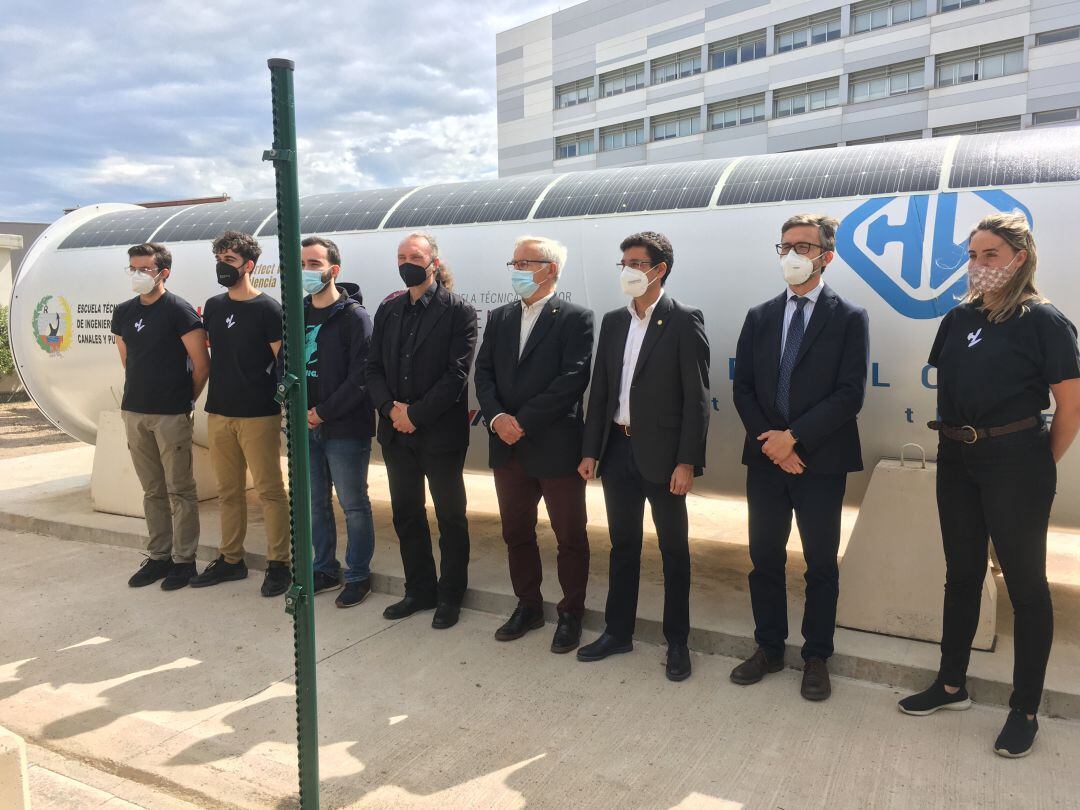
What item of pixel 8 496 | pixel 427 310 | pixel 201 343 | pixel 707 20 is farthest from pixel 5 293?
pixel 707 20

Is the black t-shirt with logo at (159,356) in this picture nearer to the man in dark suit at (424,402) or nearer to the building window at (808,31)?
the man in dark suit at (424,402)

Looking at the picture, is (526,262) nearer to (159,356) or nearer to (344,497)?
(344,497)

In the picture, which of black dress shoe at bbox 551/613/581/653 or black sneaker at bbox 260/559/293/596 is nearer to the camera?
black dress shoe at bbox 551/613/581/653

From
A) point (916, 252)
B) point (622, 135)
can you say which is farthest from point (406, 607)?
point (622, 135)

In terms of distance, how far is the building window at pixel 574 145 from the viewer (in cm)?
4028

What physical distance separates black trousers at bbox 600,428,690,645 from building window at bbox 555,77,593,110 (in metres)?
39.3

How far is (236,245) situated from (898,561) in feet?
12.4

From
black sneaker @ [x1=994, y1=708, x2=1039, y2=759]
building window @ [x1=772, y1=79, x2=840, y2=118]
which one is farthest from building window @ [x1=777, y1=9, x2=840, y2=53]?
black sneaker @ [x1=994, y1=708, x2=1039, y2=759]

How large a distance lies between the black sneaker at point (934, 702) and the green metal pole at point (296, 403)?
231 centimetres

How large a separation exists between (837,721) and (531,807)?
4.29ft

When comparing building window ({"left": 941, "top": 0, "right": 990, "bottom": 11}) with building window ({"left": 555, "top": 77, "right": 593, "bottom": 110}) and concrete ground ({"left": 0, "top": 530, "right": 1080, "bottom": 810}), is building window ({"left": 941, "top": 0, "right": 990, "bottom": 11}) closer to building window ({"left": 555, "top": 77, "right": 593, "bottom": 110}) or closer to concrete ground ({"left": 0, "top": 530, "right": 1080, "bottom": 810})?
building window ({"left": 555, "top": 77, "right": 593, "bottom": 110})

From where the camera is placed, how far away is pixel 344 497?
14.7ft

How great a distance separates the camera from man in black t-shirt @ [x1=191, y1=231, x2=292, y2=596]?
4.53 m

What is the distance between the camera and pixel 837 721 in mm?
3195
